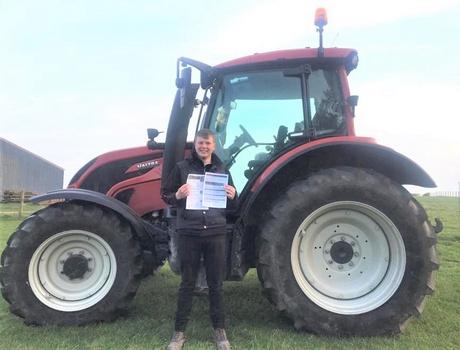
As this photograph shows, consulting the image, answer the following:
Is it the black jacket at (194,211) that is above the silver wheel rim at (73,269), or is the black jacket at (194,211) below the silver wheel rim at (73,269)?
above

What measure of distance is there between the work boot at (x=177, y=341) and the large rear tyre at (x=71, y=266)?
726mm

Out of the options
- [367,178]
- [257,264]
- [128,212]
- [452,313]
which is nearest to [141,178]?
[128,212]

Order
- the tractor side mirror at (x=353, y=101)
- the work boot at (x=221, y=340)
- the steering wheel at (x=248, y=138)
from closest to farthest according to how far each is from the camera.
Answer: the work boot at (x=221, y=340)
the tractor side mirror at (x=353, y=101)
the steering wheel at (x=248, y=138)

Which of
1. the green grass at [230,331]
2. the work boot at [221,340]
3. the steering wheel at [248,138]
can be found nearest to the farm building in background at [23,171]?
the green grass at [230,331]

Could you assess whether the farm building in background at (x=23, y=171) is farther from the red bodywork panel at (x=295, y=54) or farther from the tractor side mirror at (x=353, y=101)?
the tractor side mirror at (x=353, y=101)

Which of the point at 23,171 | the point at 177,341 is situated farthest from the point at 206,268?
the point at 23,171

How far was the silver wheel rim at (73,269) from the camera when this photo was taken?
3699 mm

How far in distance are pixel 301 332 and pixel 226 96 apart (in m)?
2.19

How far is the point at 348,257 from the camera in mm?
3588

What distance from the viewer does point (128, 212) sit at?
3773 mm

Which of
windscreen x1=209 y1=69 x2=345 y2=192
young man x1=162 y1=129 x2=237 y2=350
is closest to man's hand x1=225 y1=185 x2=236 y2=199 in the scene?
young man x1=162 y1=129 x2=237 y2=350

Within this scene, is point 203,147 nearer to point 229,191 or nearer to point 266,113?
point 229,191

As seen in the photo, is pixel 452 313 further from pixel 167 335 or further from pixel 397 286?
pixel 167 335

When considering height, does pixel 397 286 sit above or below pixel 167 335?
above
